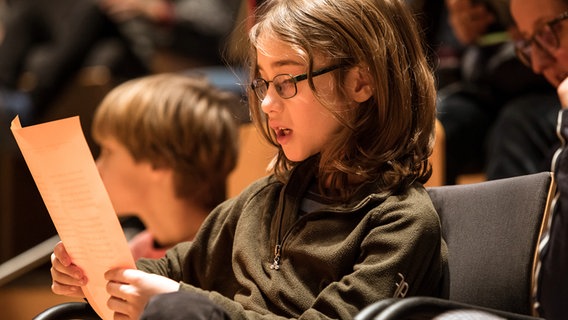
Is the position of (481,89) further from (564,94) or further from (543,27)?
(564,94)

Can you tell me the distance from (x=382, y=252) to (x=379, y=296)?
8 centimetres

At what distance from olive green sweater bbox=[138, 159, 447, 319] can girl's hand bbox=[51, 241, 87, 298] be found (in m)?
0.13

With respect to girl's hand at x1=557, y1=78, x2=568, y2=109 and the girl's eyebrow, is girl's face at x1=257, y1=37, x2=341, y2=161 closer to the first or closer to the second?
the girl's eyebrow

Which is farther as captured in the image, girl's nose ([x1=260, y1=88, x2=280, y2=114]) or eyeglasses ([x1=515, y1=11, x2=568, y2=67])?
eyeglasses ([x1=515, y1=11, x2=568, y2=67])

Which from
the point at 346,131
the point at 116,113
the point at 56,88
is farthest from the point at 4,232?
the point at 346,131

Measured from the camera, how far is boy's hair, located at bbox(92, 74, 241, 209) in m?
2.42

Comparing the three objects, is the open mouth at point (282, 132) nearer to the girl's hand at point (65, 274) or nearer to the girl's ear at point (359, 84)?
the girl's ear at point (359, 84)

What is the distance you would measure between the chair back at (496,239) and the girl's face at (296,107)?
286 mm

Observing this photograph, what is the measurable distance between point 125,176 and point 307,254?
1073 millimetres

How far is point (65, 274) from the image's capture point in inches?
65.2

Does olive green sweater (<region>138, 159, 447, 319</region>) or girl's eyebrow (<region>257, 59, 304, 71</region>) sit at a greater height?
girl's eyebrow (<region>257, 59, 304, 71</region>)

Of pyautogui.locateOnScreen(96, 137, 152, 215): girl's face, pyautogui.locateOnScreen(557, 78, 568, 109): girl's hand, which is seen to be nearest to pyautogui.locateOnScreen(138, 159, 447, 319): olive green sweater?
pyautogui.locateOnScreen(557, 78, 568, 109): girl's hand

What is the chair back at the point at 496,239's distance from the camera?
5.09 feet

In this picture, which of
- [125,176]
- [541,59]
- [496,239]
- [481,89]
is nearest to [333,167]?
[496,239]
